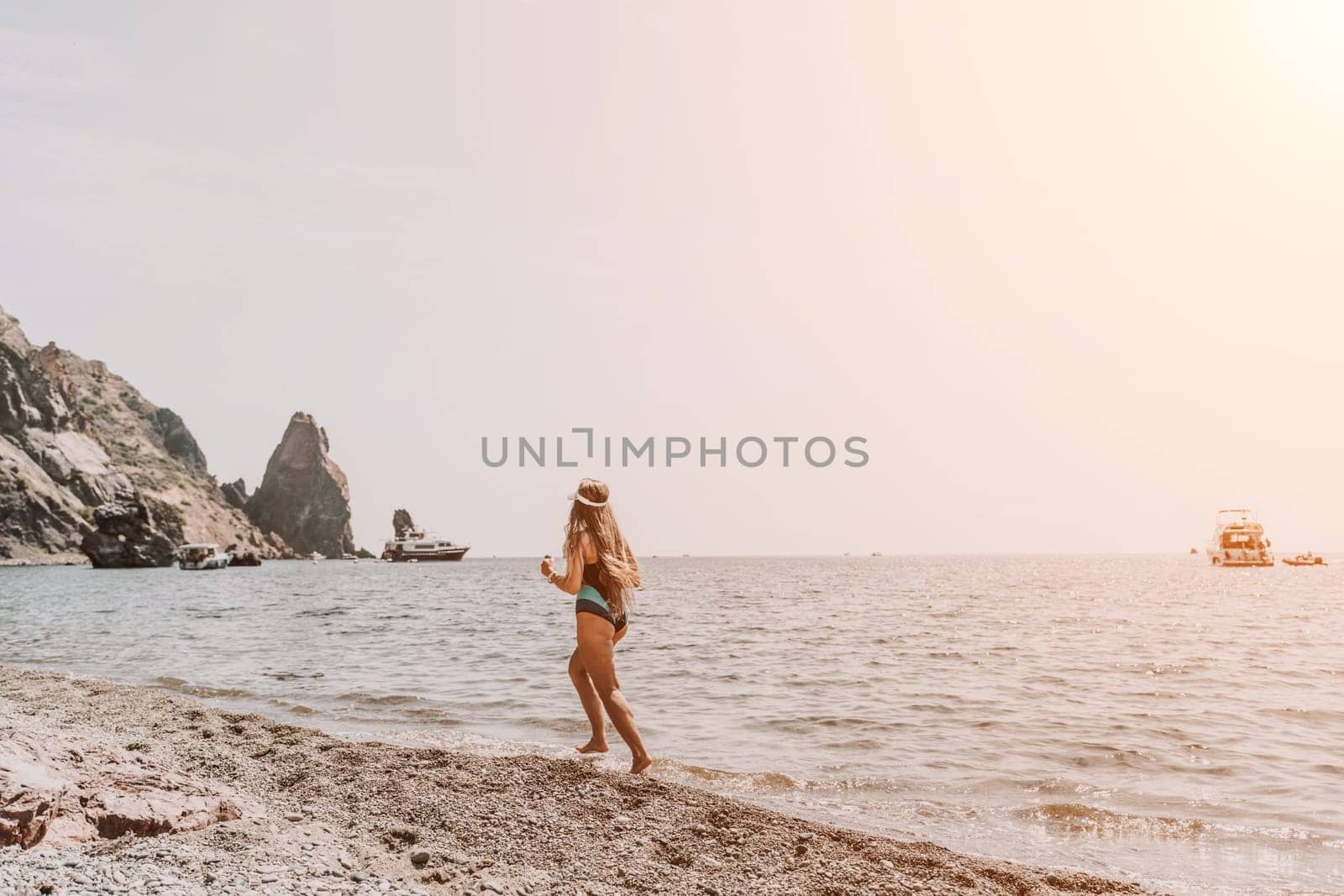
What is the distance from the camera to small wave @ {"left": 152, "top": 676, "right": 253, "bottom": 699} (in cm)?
1356

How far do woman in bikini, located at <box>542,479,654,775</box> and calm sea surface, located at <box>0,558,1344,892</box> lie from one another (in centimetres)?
144

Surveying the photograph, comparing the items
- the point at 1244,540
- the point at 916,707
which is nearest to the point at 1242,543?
the point at 1244,540

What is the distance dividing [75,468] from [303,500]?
6834cm

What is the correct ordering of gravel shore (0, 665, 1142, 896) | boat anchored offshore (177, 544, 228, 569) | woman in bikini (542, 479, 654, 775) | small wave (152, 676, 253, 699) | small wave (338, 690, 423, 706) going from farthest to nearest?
1. boat anchored offshore (177, 544, 228, 569)
2. small wave (152, 676, 253, 699)
3. small wave (338, 690, 423, 706)
4. woman in bikini (542, 479, 654, 775)
5. gravel shore (0, 665, 1142, 896)

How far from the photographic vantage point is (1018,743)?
34.7ft

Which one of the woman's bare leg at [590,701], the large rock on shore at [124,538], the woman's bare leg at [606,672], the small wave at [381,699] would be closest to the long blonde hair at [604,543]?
the woman's bare leg at [606,672]

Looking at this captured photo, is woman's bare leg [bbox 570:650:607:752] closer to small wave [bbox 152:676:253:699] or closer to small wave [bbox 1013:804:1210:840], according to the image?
small wave [bbox 1013:804:1210:840]

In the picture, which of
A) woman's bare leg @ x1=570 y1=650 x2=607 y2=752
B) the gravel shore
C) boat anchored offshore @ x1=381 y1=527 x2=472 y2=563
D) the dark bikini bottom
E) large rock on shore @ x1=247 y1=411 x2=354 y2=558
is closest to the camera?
the gravel shore

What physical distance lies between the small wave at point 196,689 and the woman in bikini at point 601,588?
326 inches

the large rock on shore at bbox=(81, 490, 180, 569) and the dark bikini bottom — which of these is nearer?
the dark bikini bottom

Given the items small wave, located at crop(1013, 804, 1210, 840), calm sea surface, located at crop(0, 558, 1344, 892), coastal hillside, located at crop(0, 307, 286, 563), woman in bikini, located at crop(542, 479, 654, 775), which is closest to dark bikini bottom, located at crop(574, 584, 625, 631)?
woman in bikini, located at crop(542, 479, 654, 775)

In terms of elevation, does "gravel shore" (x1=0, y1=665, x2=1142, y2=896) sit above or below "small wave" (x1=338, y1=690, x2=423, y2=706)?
above

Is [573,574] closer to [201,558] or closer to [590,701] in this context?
[590,701]

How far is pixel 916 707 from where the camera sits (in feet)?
→ 42.4
